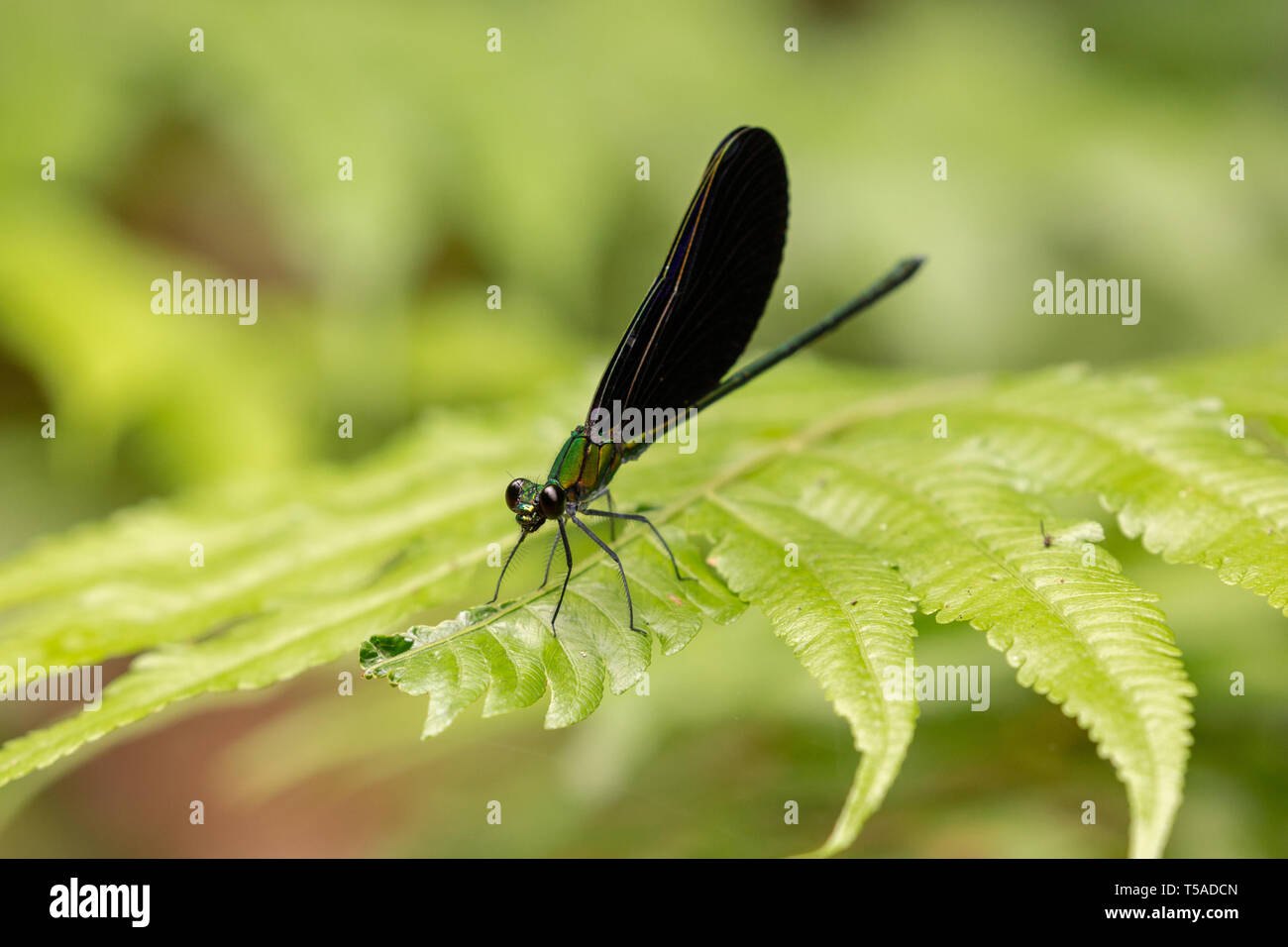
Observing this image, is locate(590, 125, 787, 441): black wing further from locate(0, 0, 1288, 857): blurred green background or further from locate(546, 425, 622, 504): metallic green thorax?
locate(0, 0, 1288, 857): blurred green background

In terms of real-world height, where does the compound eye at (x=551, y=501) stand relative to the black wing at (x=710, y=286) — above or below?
below

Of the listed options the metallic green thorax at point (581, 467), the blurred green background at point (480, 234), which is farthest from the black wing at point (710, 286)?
the blurred green background at point (480, 234)

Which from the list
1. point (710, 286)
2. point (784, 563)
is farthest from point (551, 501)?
point (710, 286)

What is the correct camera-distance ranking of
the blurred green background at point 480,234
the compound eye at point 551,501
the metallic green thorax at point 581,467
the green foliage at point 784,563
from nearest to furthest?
the green foliage at point 784,563
the compound eye at point 551,501
the metallic green thorax at point 581,467
the blurred green background at point 480,234

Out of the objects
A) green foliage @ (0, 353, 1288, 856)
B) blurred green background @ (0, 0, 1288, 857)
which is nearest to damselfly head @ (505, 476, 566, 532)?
green foliage @ (0, 353, 1288, 856)

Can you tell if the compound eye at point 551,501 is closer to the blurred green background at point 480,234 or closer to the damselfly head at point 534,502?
the damselfly head at point 534,502

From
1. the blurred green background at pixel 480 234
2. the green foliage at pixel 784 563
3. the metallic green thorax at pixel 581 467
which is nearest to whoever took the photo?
the green foliage at pixel 784 563

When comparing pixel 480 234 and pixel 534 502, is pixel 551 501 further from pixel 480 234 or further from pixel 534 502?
pixel 480 234

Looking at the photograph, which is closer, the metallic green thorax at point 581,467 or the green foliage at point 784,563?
the green foliage at point 784,563
